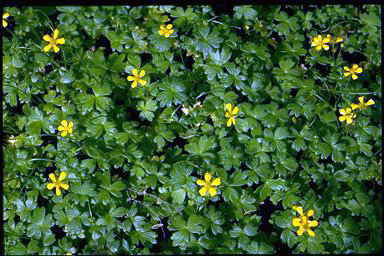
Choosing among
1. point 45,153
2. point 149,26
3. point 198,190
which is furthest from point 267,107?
point 45,153

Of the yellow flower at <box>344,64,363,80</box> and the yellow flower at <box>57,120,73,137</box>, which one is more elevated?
the yellow flower at <box>344,64,363,80</box>

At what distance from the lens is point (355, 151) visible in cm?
308

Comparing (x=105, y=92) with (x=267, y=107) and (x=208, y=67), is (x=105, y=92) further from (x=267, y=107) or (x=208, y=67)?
(x=267, y=107)

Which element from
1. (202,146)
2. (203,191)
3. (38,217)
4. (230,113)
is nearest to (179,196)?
(203,191)

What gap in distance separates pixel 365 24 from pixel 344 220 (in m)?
1.51

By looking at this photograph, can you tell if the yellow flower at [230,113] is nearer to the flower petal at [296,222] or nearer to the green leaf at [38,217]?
the flower petal at [296,222]

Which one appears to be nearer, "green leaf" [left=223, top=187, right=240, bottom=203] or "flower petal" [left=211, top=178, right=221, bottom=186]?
"flower petal" [left=211, top=178, right=221, bottom=186]

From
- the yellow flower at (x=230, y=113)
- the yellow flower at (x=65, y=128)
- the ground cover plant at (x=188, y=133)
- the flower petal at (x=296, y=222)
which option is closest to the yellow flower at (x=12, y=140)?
the ground cover plant at (x=188, y=133)

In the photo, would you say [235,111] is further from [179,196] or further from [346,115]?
[346,115]

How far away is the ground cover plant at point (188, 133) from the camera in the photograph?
9.34 feet

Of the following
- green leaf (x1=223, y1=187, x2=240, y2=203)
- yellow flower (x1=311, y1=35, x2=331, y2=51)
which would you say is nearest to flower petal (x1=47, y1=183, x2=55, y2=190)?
green leaf (x1=223, y1=187, x2=240, y2=203)

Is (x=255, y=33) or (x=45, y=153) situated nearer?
(x=45, y=153)

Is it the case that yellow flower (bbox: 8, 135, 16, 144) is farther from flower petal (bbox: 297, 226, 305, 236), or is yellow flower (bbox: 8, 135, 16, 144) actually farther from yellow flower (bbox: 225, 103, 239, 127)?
flower petal (bbox: 297, 226, 305, 236)

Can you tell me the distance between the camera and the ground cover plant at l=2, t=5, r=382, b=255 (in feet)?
9.34
